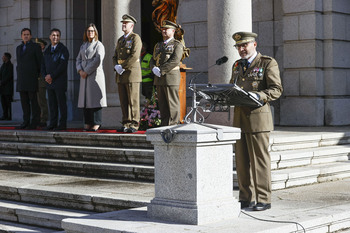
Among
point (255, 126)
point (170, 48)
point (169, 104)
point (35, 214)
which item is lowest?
point (35, 214)

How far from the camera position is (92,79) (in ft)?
41.9

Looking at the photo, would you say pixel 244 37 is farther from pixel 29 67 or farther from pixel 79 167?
pixel 29 67

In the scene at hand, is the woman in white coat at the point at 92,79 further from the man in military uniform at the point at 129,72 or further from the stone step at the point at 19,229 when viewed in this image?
the stone step at the point at 19,229

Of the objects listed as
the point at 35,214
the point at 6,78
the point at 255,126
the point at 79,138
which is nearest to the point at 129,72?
the point at 79,138

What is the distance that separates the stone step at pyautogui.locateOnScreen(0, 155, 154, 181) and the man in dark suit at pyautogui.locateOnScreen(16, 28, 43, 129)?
1.59 metres

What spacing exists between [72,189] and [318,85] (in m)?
6.81

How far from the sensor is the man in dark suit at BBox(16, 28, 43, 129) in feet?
44.8

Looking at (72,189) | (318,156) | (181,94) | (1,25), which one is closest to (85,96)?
(181,94)

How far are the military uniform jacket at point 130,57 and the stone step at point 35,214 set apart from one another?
3.23 meters

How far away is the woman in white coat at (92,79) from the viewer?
41.5 ft

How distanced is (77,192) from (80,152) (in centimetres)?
241

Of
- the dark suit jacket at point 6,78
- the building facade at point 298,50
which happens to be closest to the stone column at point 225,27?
the building facade at point 298,50

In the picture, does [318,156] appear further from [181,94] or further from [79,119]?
[79,119]

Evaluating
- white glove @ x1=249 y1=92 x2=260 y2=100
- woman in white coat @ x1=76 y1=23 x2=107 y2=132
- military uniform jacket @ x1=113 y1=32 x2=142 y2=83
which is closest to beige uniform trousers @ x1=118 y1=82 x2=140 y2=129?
military uniform jacket @ x1=113 y1=32 x2=142 y2=83
